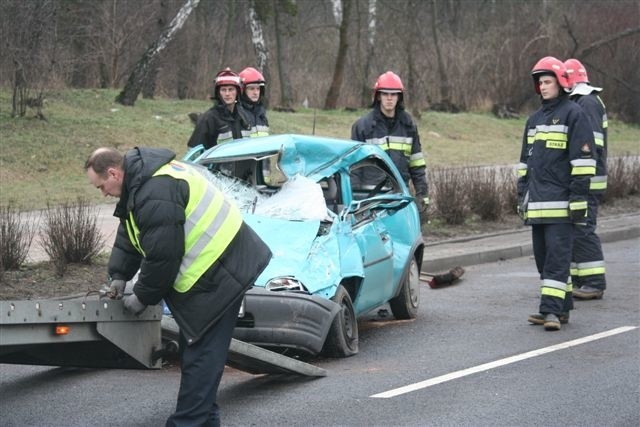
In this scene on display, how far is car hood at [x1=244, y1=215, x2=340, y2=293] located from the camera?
8203 millimetres

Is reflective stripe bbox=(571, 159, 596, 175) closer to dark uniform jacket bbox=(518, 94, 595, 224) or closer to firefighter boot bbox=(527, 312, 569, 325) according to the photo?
dark uniform jacket bbox=(518, 94, 595, 224)

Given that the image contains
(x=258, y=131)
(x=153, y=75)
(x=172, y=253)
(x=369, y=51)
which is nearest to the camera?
(x=172, y=253)

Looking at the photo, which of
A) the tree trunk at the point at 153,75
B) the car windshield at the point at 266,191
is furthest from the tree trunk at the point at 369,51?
the car windshield at the point at 266,191

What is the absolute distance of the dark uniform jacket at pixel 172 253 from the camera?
5582 mm

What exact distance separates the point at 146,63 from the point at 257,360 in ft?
66.4

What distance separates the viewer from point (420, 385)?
760 cm

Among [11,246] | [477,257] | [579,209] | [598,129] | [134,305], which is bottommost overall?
[477,257]

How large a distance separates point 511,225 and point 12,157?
8285 mm

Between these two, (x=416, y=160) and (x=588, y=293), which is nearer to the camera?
(x=588, y=293)

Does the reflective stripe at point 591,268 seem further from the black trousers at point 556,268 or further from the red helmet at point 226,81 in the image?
the red helmet at point 226,81

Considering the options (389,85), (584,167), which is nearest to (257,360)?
(584,167)

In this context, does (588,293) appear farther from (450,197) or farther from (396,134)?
(450,197)

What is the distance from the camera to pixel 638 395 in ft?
23.8

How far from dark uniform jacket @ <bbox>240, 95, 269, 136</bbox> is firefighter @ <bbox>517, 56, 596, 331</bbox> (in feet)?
10.4
